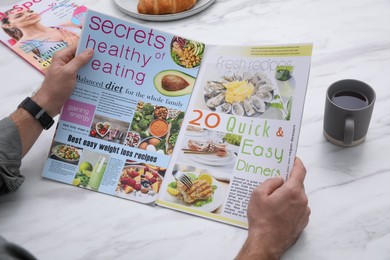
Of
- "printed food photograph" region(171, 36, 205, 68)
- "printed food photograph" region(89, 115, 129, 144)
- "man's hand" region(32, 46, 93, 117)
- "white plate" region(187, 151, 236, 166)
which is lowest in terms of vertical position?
"white plate" region(187, 151, 236, 166)

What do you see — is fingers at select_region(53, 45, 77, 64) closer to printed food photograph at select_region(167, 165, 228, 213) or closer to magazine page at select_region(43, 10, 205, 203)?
magazine page at select_region(43, 10, 205, 203)

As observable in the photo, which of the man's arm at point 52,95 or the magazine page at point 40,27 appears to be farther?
the magazine page at point 40,27

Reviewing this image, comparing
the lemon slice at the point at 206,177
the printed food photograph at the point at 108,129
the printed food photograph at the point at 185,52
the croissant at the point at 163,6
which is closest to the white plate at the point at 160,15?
the croissant at the point at 163,6

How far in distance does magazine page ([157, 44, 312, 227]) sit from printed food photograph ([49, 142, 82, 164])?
172 mm

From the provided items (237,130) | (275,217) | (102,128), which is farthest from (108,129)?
(275,217)

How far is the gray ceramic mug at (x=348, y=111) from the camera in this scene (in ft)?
2.22

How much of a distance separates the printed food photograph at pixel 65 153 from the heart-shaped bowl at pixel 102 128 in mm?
47

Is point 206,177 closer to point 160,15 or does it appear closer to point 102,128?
point 102,128

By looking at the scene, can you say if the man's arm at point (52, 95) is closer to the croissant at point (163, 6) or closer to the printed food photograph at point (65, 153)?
the printed food photograph at point (65, 153)

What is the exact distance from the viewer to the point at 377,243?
625 mm

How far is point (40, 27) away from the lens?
1021 mm

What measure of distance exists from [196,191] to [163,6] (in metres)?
0.49

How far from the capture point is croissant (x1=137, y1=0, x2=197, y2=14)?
Result: 100cm

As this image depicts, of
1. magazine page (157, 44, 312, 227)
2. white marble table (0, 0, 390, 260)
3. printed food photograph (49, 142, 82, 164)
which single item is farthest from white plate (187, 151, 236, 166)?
printed food photograph (49, 142, 82, 164)
